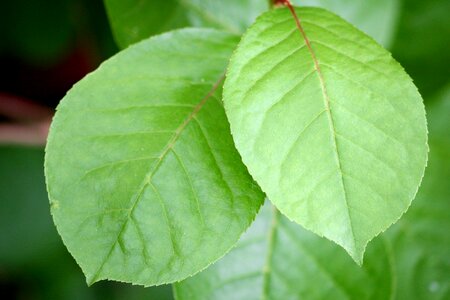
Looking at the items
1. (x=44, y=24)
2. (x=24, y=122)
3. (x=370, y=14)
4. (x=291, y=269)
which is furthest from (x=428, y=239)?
(x=44, y=24)

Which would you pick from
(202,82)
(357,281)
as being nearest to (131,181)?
(202,82)

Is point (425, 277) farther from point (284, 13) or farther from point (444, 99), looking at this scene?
point (284, 13)

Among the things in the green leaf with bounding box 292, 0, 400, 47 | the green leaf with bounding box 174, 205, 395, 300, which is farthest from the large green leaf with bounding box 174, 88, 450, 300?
the green leaf with bounding box 292, 0, 400, 47

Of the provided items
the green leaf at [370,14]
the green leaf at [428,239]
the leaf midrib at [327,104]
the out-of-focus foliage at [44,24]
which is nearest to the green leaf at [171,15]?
the green leaf at [370,14]

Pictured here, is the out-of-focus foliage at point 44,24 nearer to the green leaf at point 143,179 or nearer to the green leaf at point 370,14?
the green leaf at point 370,14

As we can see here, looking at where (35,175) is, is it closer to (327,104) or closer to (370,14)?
(370,14)

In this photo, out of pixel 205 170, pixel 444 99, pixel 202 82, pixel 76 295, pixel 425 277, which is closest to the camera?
pixel 205 170

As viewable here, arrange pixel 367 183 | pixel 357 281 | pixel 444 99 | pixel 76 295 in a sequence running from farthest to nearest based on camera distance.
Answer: pixel 76 295
pixel 444 99
pixel 357 281
pixel 367 183
